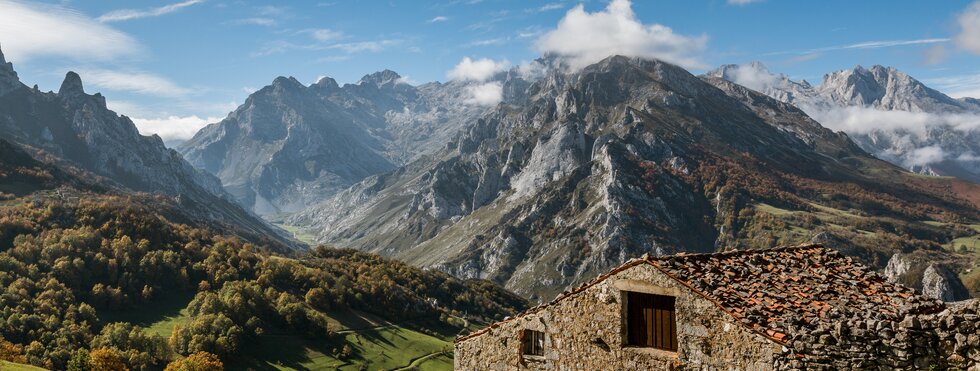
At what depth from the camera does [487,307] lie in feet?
A: 509

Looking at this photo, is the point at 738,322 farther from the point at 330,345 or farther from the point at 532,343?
the point at 330,345

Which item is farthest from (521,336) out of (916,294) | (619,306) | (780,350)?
(916,294)

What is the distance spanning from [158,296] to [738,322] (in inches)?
3743

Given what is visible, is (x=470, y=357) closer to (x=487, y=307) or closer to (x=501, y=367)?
(x=501, y=367)

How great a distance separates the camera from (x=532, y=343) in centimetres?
1521

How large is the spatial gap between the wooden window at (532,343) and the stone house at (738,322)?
0.08 ft

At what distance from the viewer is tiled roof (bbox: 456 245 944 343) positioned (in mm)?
11695

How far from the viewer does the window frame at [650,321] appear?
42.9 feet

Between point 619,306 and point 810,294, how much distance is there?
4.09 metres

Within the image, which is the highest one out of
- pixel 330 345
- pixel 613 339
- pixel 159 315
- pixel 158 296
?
pixel 613 339

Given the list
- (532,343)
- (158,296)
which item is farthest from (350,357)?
(532,343)

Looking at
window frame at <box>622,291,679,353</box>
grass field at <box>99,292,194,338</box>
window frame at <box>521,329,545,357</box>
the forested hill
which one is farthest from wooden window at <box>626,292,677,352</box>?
grass field at <box>99,292,194,338</box>

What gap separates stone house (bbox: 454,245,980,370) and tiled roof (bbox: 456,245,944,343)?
3cm

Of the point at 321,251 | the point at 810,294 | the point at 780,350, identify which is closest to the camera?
the point at 780,350
